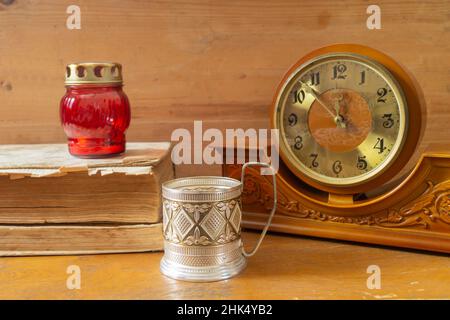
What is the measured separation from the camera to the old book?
819mm

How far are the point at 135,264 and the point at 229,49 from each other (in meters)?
0.56

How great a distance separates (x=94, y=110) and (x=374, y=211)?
52 cm

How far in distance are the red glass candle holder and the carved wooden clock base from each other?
0.23 meters

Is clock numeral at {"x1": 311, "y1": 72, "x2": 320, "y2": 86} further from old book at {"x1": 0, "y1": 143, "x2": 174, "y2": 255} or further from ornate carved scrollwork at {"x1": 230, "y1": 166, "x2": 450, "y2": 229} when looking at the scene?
old book at {"x1": 0, "y1": 143, "x2": 174, "y2": 255}

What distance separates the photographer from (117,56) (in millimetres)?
1118

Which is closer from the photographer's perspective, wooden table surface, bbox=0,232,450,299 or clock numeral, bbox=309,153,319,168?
wooden table surface, bbox=0,232,450,299

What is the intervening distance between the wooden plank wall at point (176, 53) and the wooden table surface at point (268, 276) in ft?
1.26

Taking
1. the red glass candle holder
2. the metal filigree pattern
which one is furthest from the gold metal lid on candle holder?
the metal filigree pattern

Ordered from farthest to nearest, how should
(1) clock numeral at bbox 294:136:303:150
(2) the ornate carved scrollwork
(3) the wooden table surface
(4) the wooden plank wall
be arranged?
1. (4) the wooden plank wall
2. (1) clock numeral at bbox 294:136:303:150
3. (2) the ornate carved scrollwork
4. (3) the wooden table surface

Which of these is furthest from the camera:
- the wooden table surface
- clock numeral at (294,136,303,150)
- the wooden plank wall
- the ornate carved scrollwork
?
the wooden plank wall

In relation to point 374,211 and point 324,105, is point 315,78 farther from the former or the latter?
point 374,211

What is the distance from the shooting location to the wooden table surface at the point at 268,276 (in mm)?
674

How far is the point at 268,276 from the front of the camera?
730mm
